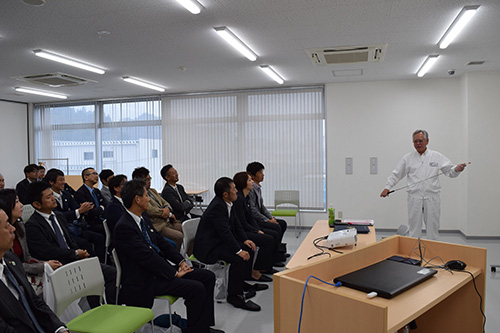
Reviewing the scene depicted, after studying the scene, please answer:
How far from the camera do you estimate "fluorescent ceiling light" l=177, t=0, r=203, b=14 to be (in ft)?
10.6

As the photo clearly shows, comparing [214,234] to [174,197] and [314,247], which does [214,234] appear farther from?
[174,197]

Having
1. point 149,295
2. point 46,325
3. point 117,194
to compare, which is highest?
point 117,194

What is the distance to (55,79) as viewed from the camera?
20.9 feet

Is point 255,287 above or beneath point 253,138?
beneath

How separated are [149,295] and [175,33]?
9.21ft

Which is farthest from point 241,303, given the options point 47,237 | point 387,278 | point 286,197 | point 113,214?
point 286,197

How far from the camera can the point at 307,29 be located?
4.10 metres

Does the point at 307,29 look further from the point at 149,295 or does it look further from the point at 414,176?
the point at 149,295

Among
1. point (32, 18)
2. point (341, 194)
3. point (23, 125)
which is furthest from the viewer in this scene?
point (23, 125)

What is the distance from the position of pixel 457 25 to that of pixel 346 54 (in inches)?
56.7

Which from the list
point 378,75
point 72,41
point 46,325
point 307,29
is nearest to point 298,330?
point 46,325

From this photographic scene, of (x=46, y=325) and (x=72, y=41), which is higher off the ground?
(x=72, y=41)

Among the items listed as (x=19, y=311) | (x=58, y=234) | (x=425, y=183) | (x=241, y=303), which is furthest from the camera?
(x=425, y=183)

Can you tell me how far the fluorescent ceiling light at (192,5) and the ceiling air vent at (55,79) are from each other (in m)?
3.64
